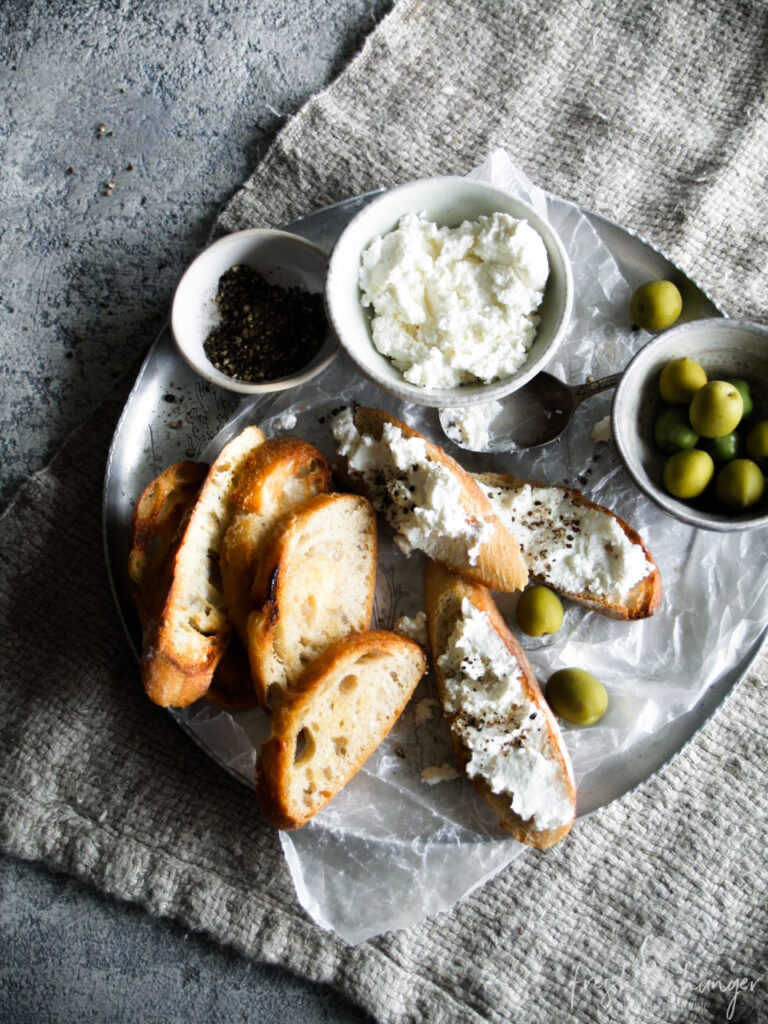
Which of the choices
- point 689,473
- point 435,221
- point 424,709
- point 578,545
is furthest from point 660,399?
point 424,709

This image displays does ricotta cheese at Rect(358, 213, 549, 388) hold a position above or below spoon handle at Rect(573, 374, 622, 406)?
above

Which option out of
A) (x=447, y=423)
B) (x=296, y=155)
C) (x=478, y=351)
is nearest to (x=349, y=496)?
(x=447, y=423)

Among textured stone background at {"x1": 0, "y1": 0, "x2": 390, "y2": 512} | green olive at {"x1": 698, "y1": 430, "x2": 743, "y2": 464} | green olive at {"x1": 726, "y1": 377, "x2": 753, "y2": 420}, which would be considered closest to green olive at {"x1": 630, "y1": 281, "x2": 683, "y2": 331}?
green olive at {"x1": 726, "y1": 377, "x2": 753, "y2": 420}

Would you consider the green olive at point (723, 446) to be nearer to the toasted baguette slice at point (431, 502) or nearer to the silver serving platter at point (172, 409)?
the silver serving platter at point (172, 409)

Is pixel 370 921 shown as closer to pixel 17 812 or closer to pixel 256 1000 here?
pixel 256 1000

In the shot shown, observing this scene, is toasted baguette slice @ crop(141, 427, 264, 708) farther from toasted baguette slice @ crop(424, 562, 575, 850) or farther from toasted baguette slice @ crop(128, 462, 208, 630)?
toasted baguette slice @ crop(424, 562, 575, 850)

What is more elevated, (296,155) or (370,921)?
(296,155)
